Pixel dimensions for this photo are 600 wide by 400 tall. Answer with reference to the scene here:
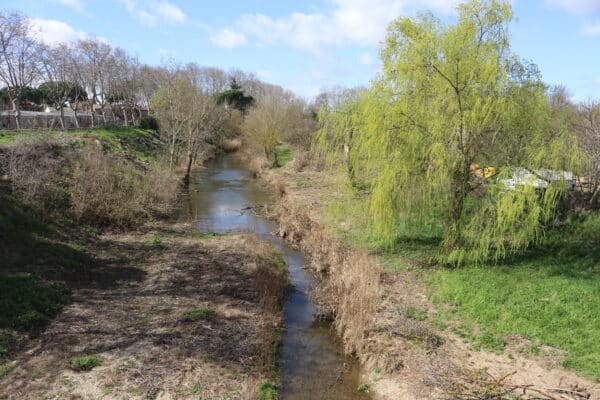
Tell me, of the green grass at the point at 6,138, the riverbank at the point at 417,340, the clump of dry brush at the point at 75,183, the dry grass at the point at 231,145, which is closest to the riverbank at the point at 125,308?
the clump of dry brush at the point at 75,183

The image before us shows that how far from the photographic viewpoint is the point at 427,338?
31.2 ft

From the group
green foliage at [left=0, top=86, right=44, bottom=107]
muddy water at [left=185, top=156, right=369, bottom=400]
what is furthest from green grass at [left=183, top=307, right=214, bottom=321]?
green foliage at [left=0, top=86, right=44, bottom=107]

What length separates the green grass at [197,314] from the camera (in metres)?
10.6

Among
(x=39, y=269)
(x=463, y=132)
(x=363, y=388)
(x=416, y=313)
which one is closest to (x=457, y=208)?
(x=463, y=132)

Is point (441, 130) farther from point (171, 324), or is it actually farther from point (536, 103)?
point (171, 324)

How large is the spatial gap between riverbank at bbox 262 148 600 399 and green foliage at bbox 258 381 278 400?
2.07 meters

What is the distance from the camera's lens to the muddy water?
9.09m

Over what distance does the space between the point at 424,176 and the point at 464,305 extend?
13.4 feet

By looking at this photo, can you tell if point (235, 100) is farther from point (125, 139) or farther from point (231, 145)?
point (125, 139)

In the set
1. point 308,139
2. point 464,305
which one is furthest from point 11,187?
point 308,139

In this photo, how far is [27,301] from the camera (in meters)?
10.1

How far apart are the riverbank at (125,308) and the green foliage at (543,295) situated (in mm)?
4940

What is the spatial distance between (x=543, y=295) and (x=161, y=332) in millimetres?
9413

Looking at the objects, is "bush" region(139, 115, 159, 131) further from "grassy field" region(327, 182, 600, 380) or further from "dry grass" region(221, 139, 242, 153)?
"grassy field" region(327, 182, 600, 380)
